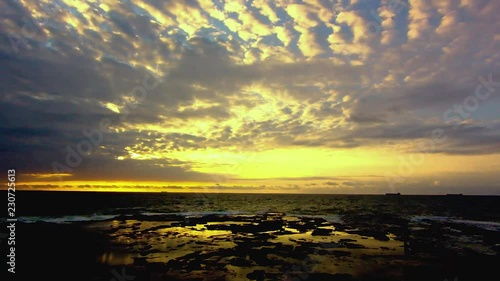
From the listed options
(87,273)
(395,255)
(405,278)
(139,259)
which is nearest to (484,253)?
(395,255)

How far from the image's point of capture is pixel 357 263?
25.0 meters

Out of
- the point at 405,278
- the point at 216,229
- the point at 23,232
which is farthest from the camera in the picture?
the point at 216,229

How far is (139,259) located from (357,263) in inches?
730

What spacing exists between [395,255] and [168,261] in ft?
69.3

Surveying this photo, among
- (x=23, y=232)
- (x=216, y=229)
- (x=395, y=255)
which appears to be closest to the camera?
(x=395, y=255)

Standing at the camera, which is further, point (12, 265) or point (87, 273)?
point (12, 265)

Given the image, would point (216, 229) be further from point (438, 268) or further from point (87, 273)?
point (438, 268)

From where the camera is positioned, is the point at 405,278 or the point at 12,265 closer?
the point at 405,278

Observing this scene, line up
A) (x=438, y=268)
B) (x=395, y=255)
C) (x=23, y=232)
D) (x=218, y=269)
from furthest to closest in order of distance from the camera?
1. (x=23, y=232)
2. (x=395, y=255)
3. (x=438, y=268)
4. (x=218, y=269)

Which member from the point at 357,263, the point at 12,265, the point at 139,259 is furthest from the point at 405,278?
the point at 12,265

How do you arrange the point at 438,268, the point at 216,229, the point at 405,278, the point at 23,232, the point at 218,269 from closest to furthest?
the point at 405,278 < the point at 218,269 < the point at 438,268 < the point at 23,232 < the point at 216,229

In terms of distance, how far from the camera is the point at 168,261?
24.5 meters

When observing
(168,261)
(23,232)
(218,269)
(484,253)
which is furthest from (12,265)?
(484,253)

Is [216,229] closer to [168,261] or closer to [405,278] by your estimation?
[168,261]
